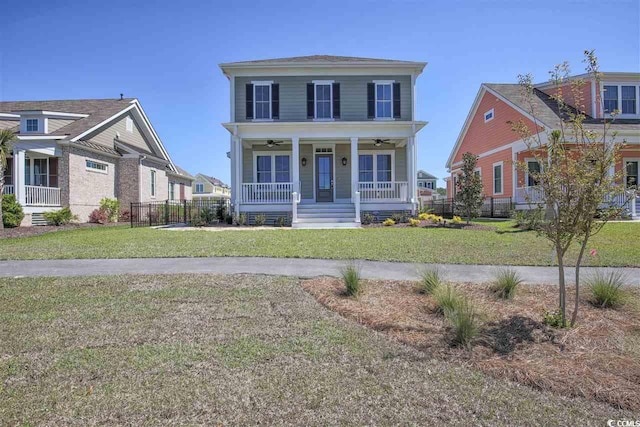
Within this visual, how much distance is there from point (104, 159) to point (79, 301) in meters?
18.8

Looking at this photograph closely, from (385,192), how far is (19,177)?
16.0 metres

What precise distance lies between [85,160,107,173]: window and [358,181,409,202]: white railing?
1430 centimetres

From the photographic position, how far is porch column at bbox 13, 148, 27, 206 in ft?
52.4

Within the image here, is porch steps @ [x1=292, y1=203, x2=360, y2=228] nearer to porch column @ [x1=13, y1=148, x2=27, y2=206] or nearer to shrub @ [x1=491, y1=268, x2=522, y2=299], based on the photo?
shrub @ [x1=491, y1=268, x2=522, y2=299]

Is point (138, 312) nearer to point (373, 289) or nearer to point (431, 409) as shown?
point (373, 289)

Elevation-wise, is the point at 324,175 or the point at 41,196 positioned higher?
the point at 324,175

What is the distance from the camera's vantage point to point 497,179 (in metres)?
22.4

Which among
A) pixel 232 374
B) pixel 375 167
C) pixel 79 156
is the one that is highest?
pixel 79 156

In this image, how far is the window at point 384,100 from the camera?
57.4ft

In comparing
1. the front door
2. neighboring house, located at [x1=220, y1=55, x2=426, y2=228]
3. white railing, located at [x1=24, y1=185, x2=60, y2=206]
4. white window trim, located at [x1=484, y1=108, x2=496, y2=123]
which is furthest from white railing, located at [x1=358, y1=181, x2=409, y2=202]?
white railing, located at [x1=24, y1=185, x2=60, y2=206]

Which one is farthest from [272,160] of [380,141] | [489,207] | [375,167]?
[489,207]

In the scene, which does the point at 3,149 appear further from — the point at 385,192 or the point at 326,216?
the point at 385,192

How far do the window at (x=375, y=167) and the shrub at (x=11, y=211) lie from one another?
14.7 m

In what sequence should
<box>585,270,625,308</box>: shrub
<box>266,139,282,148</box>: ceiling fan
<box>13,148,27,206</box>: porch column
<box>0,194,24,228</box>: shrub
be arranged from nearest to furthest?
1. <box>585,270,625,308</box>: shrub
2. <box>0,194,24,228</box>: shrub
3. <box>13,148,27,206</box>: porch column
4. <box>266,139,282,148</box>: ceiling fan
